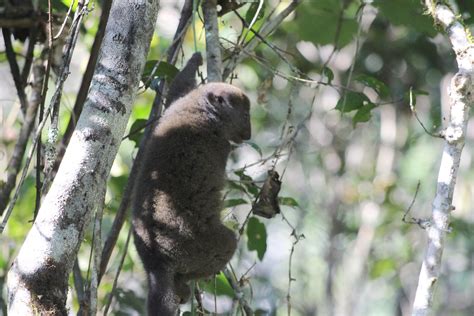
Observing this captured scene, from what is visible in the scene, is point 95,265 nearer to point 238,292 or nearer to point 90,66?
point 238,292

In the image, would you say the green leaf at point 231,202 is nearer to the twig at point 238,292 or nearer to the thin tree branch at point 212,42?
the twig at point 238,292

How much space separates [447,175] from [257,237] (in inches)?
78.5

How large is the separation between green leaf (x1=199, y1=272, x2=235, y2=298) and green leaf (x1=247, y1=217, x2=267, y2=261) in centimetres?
28

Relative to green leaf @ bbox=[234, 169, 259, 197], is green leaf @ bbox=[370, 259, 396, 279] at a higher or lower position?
higher

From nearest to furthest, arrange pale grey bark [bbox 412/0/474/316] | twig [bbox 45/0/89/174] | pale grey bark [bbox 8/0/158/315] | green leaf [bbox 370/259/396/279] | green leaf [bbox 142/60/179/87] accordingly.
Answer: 1. pale grey bark [bbox 8/0/158/315]
2. pale grey bark [bbox 412/0/474/316]
3. twig [bbox 45/0/89/174]
4. green leaf [bbox 142/60/179/87]
5. green leaf [bbox 370/259/396/279]

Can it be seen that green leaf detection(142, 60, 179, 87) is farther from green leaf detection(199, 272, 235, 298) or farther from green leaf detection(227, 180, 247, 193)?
green leaf detection(199, 272, 235, 298)

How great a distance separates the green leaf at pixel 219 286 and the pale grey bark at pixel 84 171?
75.9 inches

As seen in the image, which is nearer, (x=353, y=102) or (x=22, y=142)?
(x=353, y=102)

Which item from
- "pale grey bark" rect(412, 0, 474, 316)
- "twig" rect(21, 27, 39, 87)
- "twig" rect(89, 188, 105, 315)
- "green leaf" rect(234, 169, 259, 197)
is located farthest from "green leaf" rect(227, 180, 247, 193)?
"pale grey bark" rect(412, 0, 474, 316)

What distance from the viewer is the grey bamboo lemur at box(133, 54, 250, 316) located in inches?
174

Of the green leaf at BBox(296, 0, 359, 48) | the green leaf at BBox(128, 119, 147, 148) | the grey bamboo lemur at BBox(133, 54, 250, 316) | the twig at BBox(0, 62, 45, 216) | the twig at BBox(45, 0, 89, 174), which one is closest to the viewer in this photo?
the twig at BBox(45, 0, 89, 174)

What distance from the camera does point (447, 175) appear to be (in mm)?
3260

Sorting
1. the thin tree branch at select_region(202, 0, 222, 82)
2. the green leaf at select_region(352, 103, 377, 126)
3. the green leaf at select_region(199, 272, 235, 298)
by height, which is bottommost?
the green leaf at select_region(199, 272, 235, 298)

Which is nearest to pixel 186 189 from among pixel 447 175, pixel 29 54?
pixel 29 54
